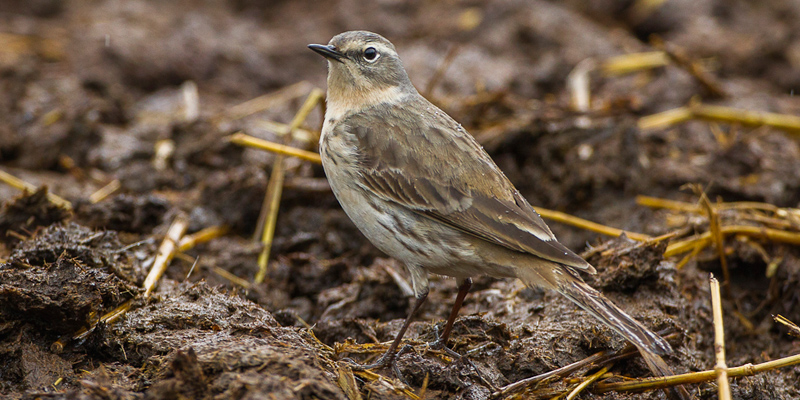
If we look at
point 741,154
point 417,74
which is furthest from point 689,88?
point 417,74

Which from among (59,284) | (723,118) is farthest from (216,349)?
(723,118)

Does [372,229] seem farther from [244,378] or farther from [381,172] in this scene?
[244,378]

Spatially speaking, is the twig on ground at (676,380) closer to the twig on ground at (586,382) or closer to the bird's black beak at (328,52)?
the twig on ground at (586,382)

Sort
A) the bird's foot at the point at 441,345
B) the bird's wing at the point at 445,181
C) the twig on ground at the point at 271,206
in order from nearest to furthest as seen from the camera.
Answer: the bird's foot at the point at 441,345 → the bird's wing at the point at 445,181 → the twig on ground at the point at 271,206

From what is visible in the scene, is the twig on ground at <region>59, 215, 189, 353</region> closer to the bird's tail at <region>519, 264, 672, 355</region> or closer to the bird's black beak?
the bird's black beak

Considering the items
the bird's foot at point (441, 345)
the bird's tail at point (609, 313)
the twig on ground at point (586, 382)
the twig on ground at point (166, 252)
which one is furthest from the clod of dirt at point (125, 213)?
the twig on ground at point (586, 382)

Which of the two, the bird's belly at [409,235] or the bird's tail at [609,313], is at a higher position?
the bird's belly at [409,235]
